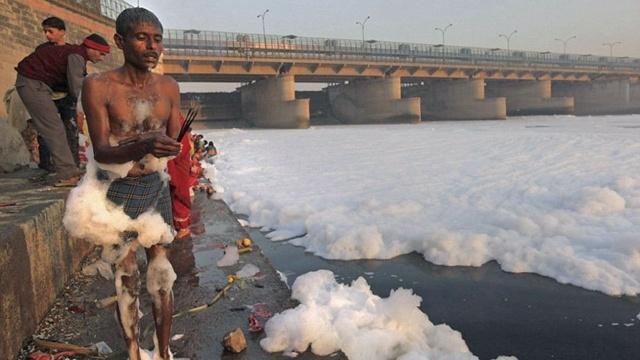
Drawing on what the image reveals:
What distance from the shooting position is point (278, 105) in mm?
41844

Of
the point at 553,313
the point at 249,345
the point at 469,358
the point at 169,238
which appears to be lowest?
the point at 553,313

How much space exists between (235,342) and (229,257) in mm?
1757

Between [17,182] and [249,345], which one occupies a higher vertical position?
[17,182]

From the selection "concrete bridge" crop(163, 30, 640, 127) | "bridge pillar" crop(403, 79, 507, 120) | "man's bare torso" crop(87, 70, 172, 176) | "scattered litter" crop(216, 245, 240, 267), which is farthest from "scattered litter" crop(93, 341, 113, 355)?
"bridge pillar" crop(403, 79, 507, 120)

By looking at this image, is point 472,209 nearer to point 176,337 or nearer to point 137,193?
point 176,337

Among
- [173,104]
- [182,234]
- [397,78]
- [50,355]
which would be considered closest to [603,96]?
[397,78]

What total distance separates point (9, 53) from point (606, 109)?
252 ft

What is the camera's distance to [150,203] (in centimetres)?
214

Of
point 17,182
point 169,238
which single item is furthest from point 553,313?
point 17,182

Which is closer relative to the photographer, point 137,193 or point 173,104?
point 137,193

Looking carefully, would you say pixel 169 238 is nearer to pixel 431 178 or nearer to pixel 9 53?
pixel 431 178

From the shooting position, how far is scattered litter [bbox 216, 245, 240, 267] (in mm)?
4143

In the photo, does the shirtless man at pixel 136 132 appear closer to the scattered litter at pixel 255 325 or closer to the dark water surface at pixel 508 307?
the scattered litter at pixel 255 325

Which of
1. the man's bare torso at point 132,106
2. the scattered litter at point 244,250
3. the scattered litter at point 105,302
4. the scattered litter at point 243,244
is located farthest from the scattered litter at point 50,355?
the scattered litter at point 243,244
